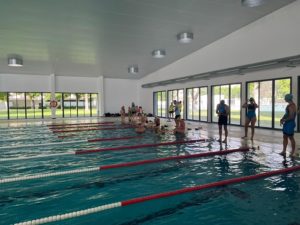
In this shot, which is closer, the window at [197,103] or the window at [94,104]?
the window at [197,103]

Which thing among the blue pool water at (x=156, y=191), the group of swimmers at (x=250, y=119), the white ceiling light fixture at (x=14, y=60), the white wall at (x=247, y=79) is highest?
the white ceiling light fixture at (x=14, y=60)

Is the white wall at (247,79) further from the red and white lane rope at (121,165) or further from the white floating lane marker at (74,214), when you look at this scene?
the white floating lane marker at (74,214)

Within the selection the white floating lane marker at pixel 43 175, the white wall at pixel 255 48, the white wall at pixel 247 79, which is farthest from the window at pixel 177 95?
the white floating lane marker at pixel 43 175

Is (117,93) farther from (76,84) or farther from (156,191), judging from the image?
(156,191)

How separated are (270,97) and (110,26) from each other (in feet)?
25.3

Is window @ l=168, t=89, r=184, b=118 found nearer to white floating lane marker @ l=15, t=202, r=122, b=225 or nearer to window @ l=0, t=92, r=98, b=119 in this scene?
window @ l=0, t=92, r=98, b=119

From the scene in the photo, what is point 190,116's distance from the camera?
16.9 metres

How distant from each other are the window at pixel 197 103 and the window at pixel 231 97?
990 mm

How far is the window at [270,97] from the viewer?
10.3 m

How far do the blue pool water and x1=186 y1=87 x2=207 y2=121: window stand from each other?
9184 mm

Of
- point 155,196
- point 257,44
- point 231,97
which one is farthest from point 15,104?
point 155,196

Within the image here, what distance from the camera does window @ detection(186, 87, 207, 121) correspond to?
15344mm

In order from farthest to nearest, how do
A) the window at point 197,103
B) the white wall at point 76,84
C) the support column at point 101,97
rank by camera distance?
the support column at point 101,97
the white wall at point 76,84
the window at point 197,103

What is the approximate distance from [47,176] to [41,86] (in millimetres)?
15470
